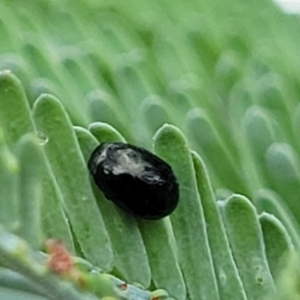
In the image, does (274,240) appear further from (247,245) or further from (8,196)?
(8,196)

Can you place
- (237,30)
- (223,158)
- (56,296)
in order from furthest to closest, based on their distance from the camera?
(237,30)
(223,158)
(56,296)

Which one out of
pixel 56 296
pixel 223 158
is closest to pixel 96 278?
pixel 56 296

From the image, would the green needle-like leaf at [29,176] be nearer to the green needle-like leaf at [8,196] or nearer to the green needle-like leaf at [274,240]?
the green needle-like leaf at [8,196]

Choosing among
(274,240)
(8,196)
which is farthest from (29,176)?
(274,240)

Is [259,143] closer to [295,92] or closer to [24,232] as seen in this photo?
[295,92]

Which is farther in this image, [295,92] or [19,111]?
[295,92]

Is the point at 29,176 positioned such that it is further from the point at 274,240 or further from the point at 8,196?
the point at 274,240

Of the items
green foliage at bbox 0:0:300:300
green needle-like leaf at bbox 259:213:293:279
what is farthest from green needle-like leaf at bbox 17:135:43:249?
green needle-like leaf at bbox 259:213:293:279

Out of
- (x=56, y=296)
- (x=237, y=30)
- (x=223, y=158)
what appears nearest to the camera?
(x=56, y=296)
